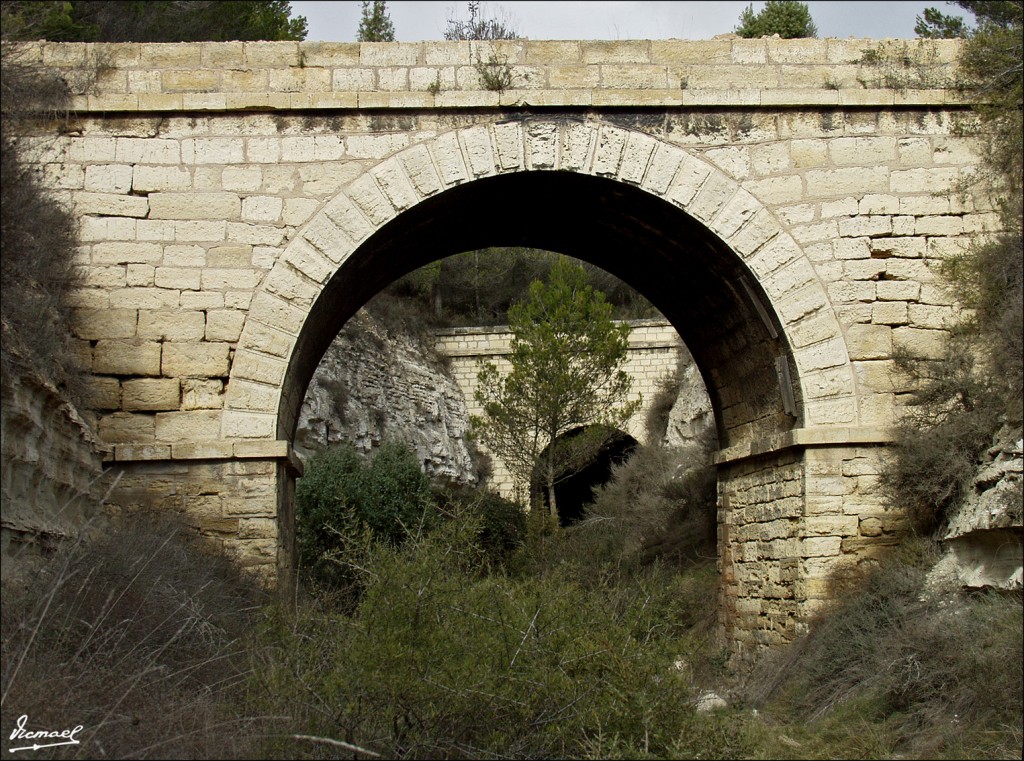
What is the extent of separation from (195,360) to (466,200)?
8.85 ft

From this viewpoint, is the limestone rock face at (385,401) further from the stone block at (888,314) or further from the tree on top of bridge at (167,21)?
the stone block at (888,314)

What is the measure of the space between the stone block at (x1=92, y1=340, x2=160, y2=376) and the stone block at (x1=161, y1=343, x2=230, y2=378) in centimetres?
9

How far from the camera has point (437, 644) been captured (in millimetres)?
5164

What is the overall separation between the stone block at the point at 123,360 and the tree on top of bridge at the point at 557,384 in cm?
1323

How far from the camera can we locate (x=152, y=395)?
8.18 m

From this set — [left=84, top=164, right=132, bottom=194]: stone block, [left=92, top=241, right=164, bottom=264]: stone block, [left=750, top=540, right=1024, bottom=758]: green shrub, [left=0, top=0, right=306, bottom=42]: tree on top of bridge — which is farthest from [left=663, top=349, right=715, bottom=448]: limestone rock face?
[left=84, top=164, right=132, bottom=194]: stone block

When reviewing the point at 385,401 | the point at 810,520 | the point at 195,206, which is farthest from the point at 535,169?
the point at 385,401

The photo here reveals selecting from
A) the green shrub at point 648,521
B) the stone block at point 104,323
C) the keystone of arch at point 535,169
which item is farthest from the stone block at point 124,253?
the green shrub at point 648,521

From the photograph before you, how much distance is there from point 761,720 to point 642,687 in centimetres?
198

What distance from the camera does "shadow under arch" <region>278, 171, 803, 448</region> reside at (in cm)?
877

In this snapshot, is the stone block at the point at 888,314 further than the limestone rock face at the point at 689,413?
No

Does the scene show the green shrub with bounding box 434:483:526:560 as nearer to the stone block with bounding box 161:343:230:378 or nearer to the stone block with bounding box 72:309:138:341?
the stone block with bounding box 161:343:230:378

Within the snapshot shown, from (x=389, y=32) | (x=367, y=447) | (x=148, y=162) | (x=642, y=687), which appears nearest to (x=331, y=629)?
(x=642, y=687)

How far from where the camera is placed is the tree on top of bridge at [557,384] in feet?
69.6
